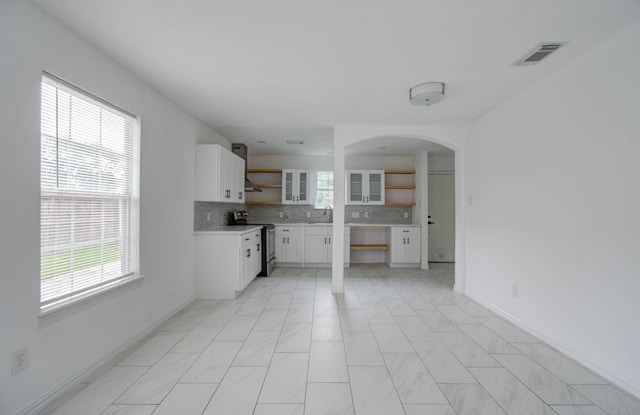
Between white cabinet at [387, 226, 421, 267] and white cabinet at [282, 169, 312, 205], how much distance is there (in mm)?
2084

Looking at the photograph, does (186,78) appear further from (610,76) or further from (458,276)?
(458,276)

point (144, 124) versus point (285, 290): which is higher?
point (144, 124)

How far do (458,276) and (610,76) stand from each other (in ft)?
9.54

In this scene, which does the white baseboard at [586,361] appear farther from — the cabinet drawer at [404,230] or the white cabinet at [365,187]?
the white cabinet at [365,187]

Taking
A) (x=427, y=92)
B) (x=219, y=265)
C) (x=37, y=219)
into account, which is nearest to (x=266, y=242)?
(x=219, y=265)

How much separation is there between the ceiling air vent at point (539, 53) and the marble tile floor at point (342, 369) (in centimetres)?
249

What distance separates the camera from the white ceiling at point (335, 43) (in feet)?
5.30

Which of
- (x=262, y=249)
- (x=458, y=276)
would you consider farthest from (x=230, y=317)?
(x=458, y=276)

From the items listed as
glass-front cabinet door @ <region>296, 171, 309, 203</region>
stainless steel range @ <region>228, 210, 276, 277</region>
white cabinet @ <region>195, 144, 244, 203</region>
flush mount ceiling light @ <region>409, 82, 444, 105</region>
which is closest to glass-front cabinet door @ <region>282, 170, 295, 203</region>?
glass-front cabinet door @ <region>296, 171, 309, 203</region>

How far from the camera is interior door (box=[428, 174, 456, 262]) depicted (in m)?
6.15

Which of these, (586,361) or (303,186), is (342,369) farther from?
(303,186)

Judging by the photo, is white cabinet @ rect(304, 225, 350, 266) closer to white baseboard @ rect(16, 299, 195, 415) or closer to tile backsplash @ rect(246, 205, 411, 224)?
→ tile backsplash @ rect(246, 205, 411, 224)

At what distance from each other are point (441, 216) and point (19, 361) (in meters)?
6.60

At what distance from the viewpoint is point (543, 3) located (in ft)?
5.14
